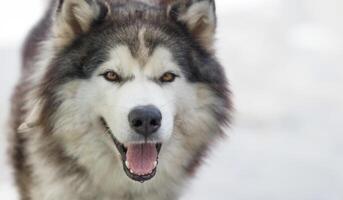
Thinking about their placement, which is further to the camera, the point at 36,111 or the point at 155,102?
the point at 36,111

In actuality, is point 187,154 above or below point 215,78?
below

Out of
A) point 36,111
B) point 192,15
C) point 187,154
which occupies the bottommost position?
point 187,154

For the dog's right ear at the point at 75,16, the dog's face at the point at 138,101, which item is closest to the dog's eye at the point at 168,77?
the dog's face at the point at 138,101

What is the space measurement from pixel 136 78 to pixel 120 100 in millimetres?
191

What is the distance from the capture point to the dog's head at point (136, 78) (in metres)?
5.75

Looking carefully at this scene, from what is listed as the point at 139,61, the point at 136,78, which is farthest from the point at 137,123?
the point at 139,61

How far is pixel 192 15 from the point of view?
20.3 feet

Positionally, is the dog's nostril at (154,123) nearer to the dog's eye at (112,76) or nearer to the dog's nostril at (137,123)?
the dog's nostril at (137,123)

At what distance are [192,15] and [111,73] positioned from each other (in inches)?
27.4

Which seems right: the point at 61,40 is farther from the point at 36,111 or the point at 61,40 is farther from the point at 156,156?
the point at 156,156

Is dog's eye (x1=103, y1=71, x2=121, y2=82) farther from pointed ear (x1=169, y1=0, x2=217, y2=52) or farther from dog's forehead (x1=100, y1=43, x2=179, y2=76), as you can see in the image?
pointed ear (x1=169, y1=0, x2=217, y2=52)

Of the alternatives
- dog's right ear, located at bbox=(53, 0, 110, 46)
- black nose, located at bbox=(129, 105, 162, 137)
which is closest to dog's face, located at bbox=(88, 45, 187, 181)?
black nose, located at bbox=(129, 105, 162, 137)

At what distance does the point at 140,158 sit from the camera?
5.96 m

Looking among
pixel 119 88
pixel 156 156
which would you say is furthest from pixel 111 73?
pixel 156 156
